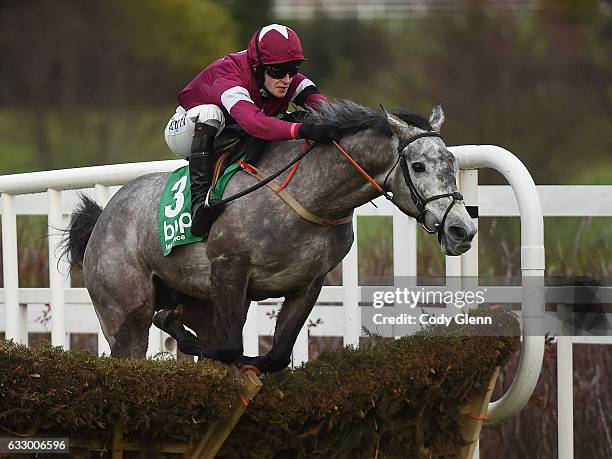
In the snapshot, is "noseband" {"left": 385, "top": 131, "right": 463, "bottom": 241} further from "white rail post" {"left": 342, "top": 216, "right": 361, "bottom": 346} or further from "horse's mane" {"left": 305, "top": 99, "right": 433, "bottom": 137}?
"white rail post" {"left": 342, "top": 216, "right": 361, "bottom": 346}

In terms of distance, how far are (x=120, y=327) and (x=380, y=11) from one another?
11.7m

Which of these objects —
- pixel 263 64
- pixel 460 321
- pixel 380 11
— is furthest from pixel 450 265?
pixel 380 11

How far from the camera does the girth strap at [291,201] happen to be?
4.29m

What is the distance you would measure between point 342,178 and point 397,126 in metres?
0.31

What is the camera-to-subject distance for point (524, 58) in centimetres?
1290

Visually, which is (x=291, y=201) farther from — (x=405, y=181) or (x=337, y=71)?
(x=337, y=71)

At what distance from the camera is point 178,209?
4.59 m

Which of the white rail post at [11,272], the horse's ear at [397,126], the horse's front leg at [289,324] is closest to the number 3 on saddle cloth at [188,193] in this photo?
the horse's front leg at [289,324]

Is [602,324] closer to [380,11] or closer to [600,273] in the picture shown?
[600,273]

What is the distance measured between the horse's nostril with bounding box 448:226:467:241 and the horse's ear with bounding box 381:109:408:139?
1.47ft

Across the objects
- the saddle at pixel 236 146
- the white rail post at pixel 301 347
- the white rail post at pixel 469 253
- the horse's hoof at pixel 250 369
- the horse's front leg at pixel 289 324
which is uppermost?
the saddle at pixel 236 146

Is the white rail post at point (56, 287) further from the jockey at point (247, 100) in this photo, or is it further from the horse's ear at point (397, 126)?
the horse's ear at point (397, 126)

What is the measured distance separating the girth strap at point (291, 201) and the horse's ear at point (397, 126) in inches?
16.7

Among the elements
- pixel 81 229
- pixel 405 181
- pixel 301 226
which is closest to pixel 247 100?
Answer: pixel 301 226
